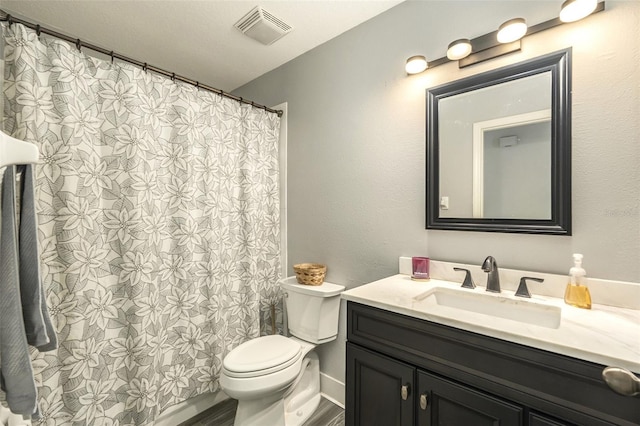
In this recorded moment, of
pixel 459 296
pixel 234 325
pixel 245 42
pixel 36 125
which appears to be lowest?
pixel 234 325

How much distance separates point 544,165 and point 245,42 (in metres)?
1.92

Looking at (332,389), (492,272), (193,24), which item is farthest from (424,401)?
(193,24)

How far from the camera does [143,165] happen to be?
153 centimetres

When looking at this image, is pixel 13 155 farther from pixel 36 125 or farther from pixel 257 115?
pixel 257 115

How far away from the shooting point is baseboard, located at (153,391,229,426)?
1664mm

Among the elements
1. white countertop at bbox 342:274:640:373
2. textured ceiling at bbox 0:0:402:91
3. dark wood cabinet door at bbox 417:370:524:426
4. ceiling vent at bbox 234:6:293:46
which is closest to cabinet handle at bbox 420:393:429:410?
dark wood cabinet door at bbox 417:370:524:426

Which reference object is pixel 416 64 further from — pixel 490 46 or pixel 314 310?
pixel 314 310

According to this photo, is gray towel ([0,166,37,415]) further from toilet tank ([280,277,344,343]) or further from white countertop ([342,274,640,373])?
toilet tank ([280,277,344,343])

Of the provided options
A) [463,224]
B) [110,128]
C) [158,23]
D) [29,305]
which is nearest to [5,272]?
[29,305]

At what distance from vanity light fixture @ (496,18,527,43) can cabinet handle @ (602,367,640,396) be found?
1231mm

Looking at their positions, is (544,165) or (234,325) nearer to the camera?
(544,165)

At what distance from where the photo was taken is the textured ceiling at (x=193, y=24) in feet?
5.33

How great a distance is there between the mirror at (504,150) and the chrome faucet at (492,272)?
0.16 m

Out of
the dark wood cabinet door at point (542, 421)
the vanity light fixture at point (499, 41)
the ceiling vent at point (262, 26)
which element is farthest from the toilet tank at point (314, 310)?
the ceiling vent at point (262, 26)
